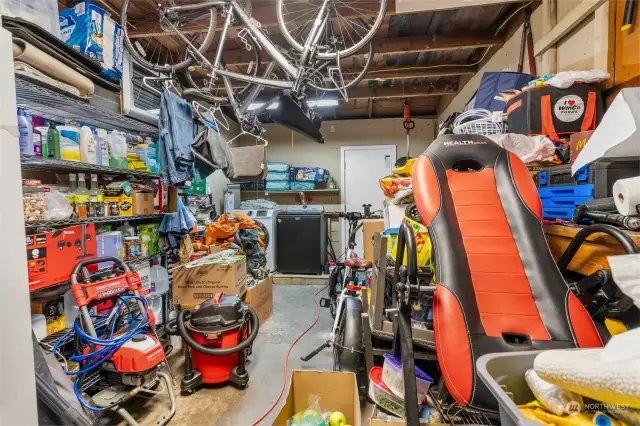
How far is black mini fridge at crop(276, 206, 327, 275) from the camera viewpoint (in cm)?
453

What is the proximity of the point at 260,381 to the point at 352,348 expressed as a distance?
2.55ft

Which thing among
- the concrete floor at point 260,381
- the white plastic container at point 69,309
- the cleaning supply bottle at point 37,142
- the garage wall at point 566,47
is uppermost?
the garage wall at point 566,47

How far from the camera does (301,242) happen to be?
456cm

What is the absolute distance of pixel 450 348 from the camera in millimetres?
896

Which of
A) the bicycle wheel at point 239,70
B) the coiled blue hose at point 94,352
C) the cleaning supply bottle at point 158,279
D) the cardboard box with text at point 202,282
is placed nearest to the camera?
the coiled blue hose at point 94,352

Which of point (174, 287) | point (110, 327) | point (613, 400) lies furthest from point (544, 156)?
point (174, 287)

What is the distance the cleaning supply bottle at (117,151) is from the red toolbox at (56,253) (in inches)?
22.2

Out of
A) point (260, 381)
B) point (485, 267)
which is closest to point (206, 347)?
point (260, 381)

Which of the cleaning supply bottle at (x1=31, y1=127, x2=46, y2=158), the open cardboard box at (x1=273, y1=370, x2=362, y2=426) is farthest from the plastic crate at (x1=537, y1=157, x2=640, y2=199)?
the cleaning supply bottle at (x1=31, y1=127, x2=46, y2=158)

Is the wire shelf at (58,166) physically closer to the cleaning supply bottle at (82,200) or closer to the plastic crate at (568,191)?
the cleaning supply bottle at (82,200)

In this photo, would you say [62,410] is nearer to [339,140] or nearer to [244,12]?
[244,12]

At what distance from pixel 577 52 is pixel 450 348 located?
2056 millimetres

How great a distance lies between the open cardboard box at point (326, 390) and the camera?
149 cm
